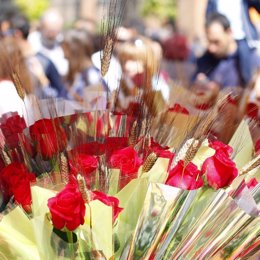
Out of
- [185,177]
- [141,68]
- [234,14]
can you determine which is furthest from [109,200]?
[234,14]

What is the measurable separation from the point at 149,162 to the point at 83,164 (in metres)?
0.15

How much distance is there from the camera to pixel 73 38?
6570 millimetres

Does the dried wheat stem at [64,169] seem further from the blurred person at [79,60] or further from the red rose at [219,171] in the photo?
the blurred person at [79,60]

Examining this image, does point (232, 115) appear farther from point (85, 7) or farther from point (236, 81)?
point (85, 7)

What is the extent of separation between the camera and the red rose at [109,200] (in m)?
1.72

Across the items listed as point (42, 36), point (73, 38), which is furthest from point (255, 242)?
point (42, 36)

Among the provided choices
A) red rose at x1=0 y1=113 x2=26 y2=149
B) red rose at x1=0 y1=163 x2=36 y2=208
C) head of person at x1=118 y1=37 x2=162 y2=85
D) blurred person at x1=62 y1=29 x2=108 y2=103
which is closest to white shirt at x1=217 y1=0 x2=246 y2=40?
blurred person at x1=62 y1=29 x2=108 y2=103

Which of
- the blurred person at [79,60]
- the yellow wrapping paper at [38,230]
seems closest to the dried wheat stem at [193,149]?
the yellow wrapping paper at [38,230]

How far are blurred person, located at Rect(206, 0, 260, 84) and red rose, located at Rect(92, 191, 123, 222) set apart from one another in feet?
12.9

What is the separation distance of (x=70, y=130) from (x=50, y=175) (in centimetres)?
17

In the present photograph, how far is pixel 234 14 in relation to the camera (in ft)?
19.8

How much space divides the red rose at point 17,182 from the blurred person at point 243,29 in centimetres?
386

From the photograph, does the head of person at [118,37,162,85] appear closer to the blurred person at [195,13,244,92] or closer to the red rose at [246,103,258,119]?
the red rose at [246,103,258,119]

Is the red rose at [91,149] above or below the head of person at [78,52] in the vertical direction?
above
